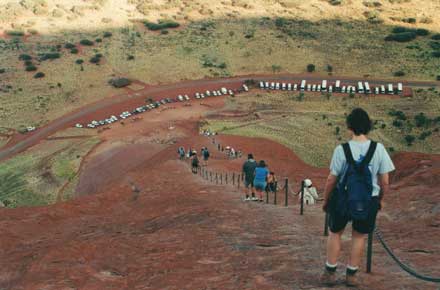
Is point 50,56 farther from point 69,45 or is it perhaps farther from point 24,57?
point 69,45

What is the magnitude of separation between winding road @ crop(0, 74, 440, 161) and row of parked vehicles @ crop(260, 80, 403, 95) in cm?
155

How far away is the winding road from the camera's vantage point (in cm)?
3928

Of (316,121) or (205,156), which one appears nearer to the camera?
(205,156)

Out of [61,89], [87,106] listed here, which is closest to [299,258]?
[87,106]

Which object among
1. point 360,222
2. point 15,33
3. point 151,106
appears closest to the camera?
point 360,222

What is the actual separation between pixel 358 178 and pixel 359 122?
745 mm

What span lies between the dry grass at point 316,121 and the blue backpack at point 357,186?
72.9ft

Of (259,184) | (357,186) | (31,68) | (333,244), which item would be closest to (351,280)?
(333,244)

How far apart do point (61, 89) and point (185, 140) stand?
23.0 meters

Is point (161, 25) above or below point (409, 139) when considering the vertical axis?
above

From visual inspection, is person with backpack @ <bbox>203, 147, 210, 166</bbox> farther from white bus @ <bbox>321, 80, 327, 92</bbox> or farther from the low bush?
the low bush

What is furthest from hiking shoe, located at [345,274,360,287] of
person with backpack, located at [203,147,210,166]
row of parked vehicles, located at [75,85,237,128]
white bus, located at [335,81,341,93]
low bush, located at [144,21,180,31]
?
low bush, located at [144,21,180,31]

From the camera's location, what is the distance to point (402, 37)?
186ft

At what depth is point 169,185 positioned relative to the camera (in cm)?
2059
